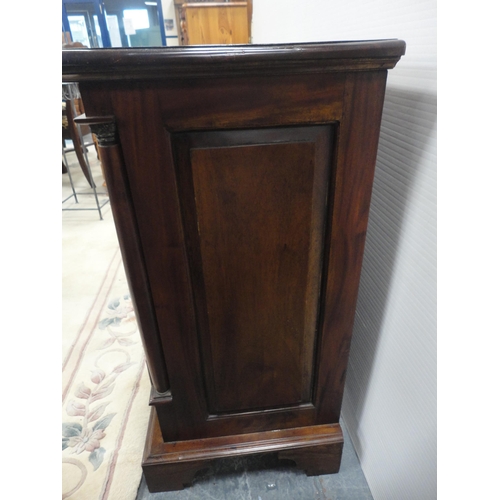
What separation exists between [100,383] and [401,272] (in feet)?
2.79

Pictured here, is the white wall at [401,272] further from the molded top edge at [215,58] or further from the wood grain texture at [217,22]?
the wood grain texture at [217,22]

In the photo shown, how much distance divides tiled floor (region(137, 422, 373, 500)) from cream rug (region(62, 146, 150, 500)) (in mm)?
99

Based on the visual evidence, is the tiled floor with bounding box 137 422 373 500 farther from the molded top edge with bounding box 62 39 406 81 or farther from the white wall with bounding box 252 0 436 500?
the molded top edge with bounding box 62 39 406 81

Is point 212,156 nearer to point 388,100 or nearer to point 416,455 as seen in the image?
point 388,100

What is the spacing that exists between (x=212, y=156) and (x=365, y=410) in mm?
596

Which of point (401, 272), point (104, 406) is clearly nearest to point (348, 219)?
point (401, 272)

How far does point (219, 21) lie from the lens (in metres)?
1.88

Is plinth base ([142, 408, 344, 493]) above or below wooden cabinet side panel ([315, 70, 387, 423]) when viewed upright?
below

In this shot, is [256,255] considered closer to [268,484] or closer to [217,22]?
[268,484]

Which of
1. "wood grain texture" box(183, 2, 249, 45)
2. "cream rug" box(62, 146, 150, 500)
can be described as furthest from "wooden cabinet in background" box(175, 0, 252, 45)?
"cream rug" box(62, 146, 150, 500)

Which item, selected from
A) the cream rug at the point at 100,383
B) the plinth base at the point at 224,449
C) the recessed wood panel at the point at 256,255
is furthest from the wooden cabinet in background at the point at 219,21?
the plinth base at the point at 224,449

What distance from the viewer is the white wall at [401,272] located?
1.49 feet

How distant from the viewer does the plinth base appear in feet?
2.23
